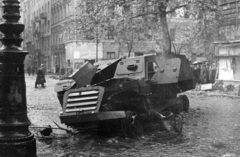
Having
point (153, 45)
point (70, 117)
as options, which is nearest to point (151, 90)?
point (70, 117)

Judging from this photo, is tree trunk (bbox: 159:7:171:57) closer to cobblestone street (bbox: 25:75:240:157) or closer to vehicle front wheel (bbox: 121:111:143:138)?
cobblestone street (bbox: 25:75:240:157)

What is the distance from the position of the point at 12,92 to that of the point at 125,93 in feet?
12.2

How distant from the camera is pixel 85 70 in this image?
8945mm

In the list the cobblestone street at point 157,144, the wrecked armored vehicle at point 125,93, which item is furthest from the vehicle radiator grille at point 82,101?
the cobblestone street at point 157,144

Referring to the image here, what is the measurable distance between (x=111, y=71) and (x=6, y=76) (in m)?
4.79

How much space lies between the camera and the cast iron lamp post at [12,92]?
4.89 metres

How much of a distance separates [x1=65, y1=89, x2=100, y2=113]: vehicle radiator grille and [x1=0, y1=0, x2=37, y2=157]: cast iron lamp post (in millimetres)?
2902

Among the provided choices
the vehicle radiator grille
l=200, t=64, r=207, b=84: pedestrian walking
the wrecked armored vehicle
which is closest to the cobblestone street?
the wrecked armored vehicle

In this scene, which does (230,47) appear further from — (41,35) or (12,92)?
(41,35)

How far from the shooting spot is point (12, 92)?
4.96 meters

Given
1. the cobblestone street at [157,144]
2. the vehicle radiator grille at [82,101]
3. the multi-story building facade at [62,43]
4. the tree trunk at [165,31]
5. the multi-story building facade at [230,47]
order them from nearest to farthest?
the cobblestone street at [157,144]
the vehicle radiator grille at [82,101]
the tree trunk at [165,31]
the multi-story building facade at [230,47]
the multi-story building facade at [62,43]

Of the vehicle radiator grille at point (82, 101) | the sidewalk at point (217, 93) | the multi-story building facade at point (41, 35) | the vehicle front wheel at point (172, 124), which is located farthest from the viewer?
the multi-story building facade at point (41, 35)

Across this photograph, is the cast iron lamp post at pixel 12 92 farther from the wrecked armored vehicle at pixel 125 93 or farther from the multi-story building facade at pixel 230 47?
the multi-story building facade at pixel 230 47

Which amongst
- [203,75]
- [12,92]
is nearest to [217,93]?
[203,75]
